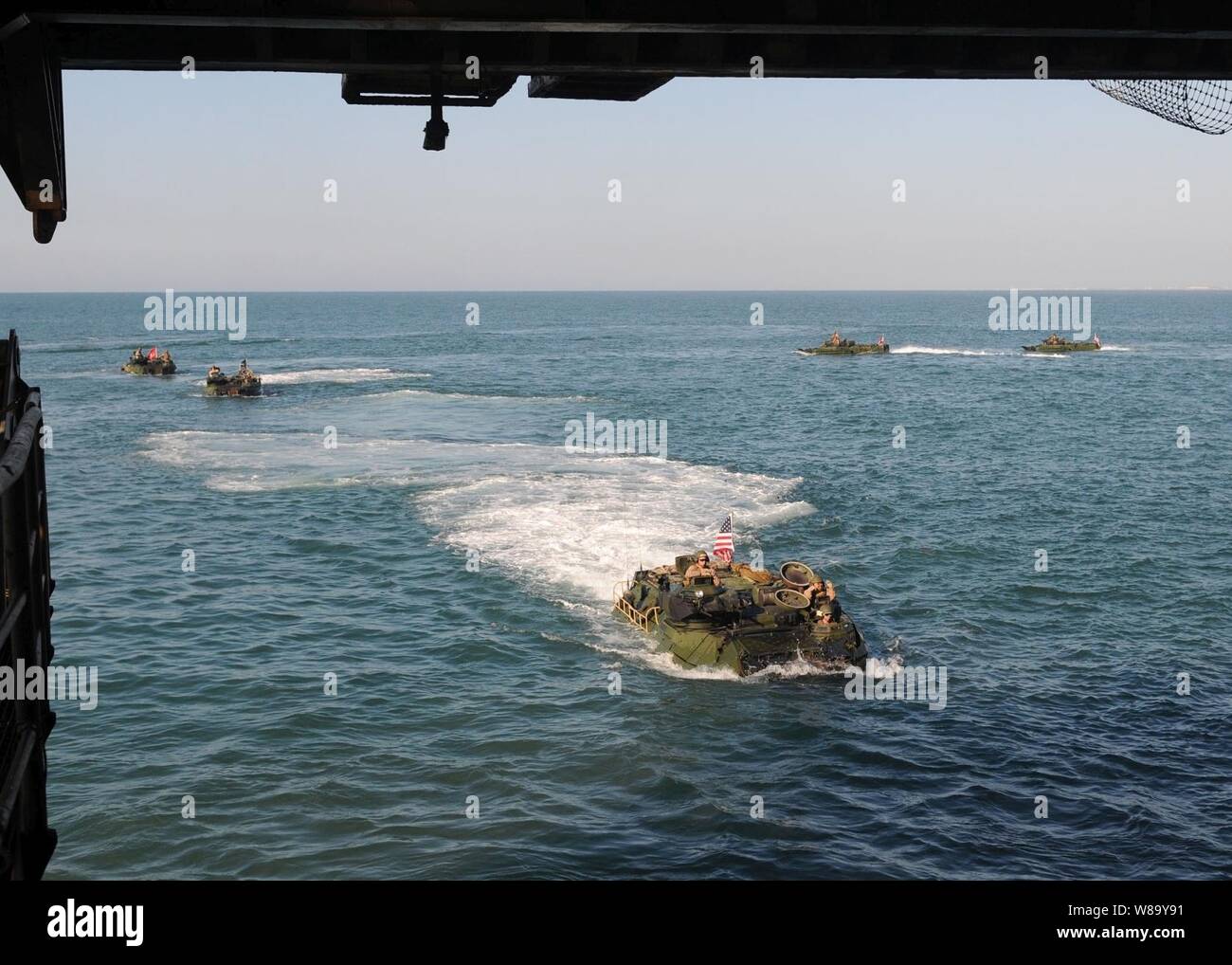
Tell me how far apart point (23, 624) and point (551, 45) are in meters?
7.78

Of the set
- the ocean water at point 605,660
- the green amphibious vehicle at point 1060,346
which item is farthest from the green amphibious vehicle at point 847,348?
the ocean water at point 605,660

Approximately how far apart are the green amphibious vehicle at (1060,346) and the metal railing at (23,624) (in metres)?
134

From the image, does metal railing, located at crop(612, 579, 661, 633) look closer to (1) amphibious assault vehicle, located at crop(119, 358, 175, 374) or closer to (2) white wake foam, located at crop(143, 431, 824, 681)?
(2) white wake foam, located at crop(143, 431, 824, 681)

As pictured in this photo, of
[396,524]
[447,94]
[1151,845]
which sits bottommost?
[1151,845]

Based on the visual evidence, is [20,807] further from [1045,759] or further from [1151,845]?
[1045,759]

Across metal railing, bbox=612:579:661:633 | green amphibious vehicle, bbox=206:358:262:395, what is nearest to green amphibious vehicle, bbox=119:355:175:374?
green amphibious vehicle, bbox=206:358:262:395

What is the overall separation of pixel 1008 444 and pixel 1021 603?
120 ft

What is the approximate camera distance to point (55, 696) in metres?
32.5

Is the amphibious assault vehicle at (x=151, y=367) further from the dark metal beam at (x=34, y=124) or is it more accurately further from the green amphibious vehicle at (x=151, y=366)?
the dark metal beam at (x=34, y=124)

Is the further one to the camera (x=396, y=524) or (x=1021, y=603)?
(x=396, y=524)

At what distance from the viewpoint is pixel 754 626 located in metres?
33.0

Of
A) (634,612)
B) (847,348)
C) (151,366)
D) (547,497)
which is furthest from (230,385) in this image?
(847,348)
